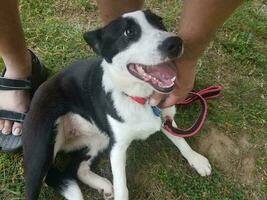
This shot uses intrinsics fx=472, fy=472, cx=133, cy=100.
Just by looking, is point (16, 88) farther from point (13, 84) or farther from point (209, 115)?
→ point (209, 115)

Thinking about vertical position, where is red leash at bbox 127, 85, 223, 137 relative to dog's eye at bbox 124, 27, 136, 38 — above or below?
below

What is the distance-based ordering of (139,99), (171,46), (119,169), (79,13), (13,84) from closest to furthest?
(171,46), (139,99), (119,169), (13,84), (79,13)

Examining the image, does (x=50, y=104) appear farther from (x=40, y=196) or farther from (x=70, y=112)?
(x=40, y=196)

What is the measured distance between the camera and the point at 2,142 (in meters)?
2.81

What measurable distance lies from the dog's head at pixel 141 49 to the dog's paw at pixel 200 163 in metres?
0.69

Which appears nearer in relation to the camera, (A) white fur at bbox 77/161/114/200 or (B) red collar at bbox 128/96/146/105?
(B) red collar at bbox 128/96/146/105

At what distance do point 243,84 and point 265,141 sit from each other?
1.43ft

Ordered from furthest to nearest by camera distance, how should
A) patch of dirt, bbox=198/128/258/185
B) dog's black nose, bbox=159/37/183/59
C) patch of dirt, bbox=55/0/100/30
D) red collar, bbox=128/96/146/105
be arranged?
patch of dirt, bbox=55/0/100/30
patch of dirt, bbox=198/128/258/185
red collar, bbox=128/96/146/105
dog's black nose, bbox=159/37/183/59

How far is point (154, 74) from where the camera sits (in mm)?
2104

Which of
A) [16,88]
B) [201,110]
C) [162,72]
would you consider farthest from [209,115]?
[16,88]

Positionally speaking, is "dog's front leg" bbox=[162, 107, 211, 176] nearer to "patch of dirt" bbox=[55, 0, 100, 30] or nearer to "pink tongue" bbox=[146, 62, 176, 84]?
"pink tongue" bbox=[146, 62, 176, 84]

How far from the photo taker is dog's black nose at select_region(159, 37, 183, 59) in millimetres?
1952

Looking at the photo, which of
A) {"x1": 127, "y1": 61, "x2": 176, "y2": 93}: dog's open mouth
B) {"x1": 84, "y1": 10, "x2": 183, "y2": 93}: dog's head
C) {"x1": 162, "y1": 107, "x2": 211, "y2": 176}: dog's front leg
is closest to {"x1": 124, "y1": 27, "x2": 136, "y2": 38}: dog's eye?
{"x1": 84, "y1": 10, "x2": 183, "y2": 93}: dog's head

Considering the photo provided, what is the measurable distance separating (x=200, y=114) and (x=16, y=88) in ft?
3.67
